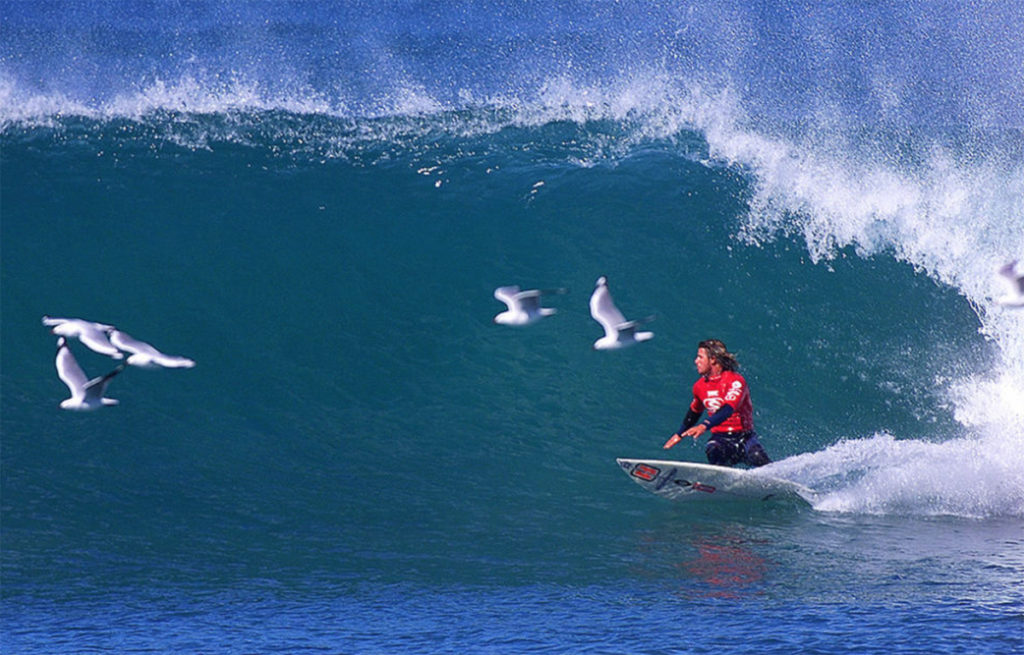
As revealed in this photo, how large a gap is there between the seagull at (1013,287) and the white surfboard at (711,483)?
7.23 ft

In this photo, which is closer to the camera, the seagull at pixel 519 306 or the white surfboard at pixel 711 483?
the seagull at pixel 519 306

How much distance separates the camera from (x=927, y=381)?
10.8m

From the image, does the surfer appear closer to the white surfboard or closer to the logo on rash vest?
the logo on rash vest

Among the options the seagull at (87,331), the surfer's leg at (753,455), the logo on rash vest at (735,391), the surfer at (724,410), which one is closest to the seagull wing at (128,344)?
the seagull at (87,331)

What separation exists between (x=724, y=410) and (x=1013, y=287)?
7.48 feet

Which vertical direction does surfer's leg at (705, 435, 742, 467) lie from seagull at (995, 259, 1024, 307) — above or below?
below

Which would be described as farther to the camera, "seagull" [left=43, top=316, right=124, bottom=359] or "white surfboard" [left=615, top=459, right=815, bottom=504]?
"white surfboard" [left=615, top=459, right=815, bottom=504]

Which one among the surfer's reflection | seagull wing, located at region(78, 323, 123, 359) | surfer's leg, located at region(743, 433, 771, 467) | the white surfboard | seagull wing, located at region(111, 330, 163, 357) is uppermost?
seagull wing, located at region(78, 323, 123, 359)

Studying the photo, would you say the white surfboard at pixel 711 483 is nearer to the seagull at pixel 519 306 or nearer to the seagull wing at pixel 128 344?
the seagull at pixel 519 306

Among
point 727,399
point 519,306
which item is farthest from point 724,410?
point 519,306

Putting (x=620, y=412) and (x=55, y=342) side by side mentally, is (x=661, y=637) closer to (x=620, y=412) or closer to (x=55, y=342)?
(x=620, y=412)

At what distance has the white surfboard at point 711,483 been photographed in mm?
8328

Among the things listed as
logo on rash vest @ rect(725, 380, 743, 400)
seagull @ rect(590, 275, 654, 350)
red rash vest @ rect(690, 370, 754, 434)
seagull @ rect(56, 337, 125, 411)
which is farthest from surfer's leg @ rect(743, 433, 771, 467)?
seagull @ rect(56, 337, 125, 411)

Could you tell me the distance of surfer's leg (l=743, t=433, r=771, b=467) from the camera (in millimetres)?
8539
